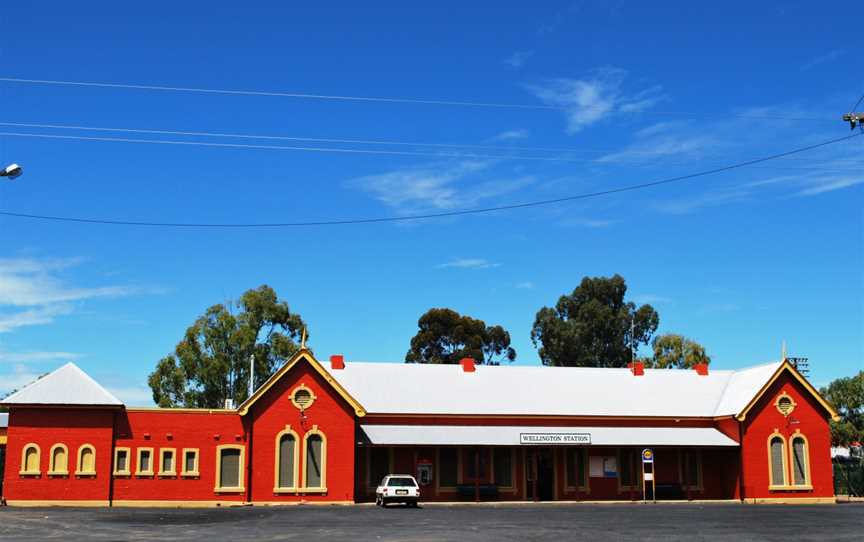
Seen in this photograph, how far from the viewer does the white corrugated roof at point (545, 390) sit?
165 ft

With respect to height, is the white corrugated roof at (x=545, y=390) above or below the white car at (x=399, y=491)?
above

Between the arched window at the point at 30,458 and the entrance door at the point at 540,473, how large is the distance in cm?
2363

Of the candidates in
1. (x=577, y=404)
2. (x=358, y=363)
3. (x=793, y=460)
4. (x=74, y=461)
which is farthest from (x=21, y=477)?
(x=793, y=460)

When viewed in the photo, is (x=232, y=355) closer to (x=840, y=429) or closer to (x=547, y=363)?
(x=547, y=363)

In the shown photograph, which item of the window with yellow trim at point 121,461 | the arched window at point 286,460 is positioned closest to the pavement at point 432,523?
the arched window at point 286,460

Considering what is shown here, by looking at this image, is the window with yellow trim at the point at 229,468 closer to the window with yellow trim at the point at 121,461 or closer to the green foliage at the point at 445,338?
the window with yellow trim at the point at 121,461

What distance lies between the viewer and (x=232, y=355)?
72.6 m

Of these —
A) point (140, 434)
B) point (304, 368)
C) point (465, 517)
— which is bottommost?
point (465, 517)

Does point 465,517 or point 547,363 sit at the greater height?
point 547,363

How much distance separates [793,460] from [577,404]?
1173 centimetres

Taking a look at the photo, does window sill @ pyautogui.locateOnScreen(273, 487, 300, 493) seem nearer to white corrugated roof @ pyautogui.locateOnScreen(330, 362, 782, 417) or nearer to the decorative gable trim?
white corrugated roof @ pyautogui.locateOnScreen(330, 362, 782, 417)

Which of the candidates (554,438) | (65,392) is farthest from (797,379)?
(65,392)

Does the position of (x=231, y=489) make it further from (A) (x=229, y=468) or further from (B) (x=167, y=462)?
(B) (x=167, y=462)

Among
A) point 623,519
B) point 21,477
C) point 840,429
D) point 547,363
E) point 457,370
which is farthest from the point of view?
point 547,363
